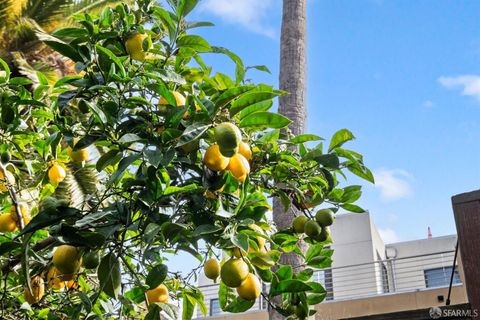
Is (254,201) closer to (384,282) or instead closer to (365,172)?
(365,172)

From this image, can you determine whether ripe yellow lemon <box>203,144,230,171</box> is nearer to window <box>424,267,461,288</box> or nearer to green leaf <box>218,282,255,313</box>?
green leaf <box>218,282,255,313</box>

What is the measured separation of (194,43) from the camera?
5.20 ft

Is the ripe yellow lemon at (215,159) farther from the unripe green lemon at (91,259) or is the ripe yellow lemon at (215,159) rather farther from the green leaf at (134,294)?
the green leaf at (134,294)

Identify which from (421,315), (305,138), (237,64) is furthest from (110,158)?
(421,315)

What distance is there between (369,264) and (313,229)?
11.5m

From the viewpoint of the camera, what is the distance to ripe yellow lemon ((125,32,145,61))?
5.24 ft

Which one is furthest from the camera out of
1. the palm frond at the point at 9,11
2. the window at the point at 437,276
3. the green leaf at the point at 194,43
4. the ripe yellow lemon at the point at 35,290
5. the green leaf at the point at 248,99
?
the window at the point at 437,276

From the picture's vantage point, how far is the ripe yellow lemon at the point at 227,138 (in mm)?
1271

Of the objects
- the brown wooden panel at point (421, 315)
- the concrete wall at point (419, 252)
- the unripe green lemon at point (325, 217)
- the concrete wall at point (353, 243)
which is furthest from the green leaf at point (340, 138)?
the concrete wall at point (419, 252)

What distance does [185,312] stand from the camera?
1854 mm

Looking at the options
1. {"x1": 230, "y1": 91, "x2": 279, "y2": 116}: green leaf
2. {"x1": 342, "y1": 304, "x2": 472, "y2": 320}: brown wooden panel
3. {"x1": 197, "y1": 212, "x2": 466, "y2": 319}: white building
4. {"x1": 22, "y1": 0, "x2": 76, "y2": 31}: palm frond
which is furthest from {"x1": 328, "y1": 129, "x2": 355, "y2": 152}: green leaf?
{"x1": 197, "y1": 212, "x2": 466, "y2": 319}: white building

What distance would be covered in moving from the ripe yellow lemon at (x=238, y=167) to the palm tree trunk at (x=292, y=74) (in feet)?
5.45

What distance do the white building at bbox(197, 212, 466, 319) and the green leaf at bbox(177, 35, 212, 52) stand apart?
10.8 meters

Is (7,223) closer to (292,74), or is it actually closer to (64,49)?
(64,49)
